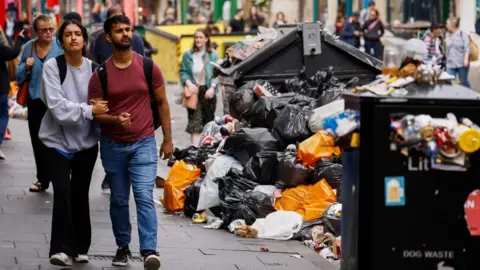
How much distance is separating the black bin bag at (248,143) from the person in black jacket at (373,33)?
2109 cm

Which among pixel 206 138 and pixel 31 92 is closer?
pixel 31 92

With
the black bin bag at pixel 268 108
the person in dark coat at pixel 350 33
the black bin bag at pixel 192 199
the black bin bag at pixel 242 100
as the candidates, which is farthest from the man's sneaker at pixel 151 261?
the person in dark coat at pixel 350 33

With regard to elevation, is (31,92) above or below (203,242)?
above

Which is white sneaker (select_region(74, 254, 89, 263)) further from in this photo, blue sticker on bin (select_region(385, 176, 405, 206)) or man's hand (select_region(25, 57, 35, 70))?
man's hand (select_region(25, 57, 35, 70))

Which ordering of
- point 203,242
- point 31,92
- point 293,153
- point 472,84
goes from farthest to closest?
point 472,84 → point 31,92 → point 293,153 → point 203,242

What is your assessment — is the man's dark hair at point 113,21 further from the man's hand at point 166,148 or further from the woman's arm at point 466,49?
the woman's arm at point 466,49

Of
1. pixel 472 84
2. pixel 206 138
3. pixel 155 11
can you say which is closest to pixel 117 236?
pixel 206 138

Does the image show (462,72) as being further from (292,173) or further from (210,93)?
(292,173)

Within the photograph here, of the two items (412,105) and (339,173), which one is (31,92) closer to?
(339,173)

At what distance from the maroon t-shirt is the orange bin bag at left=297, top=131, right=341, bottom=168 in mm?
2475

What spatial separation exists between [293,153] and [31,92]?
2.48 m

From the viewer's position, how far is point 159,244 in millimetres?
9547

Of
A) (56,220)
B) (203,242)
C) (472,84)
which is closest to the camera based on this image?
(56,220)

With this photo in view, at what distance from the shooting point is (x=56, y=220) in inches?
325
